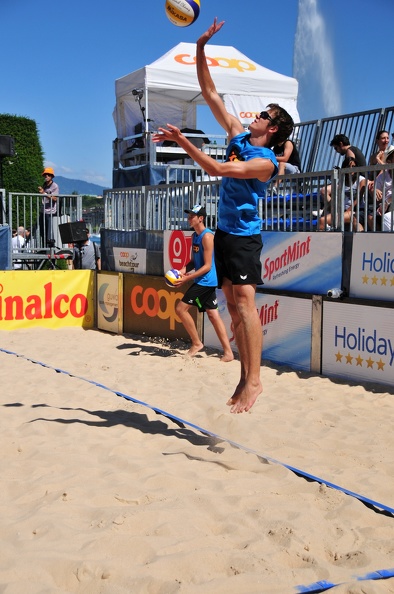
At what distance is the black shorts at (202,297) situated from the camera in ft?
28.8

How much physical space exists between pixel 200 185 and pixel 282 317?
98.5 inches

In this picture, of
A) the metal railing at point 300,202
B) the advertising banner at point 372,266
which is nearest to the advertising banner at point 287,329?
the advertising banner at point 372,266

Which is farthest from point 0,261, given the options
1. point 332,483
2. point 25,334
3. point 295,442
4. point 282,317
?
point 332,483

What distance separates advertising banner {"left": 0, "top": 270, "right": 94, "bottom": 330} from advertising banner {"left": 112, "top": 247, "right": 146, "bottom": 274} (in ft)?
2.54

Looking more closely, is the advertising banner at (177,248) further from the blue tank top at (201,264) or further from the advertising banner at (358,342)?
the advertising banner at (358,342)

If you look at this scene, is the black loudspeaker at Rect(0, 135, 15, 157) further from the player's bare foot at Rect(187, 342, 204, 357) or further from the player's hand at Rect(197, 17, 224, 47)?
the player's hand at Rect(197, 17, 224, 47)

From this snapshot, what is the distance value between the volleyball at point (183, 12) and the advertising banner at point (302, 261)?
268cm

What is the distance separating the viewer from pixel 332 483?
4098 mm

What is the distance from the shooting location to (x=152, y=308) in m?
10.8

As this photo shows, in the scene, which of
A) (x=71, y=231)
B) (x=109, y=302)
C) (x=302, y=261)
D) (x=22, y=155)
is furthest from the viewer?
(x=22, y=155)

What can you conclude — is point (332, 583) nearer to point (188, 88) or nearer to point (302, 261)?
point (302, 261)

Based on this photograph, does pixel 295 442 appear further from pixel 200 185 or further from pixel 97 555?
pixel 200 185

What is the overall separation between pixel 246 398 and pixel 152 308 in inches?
234

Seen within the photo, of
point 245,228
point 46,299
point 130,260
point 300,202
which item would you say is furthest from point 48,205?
point 245,228
